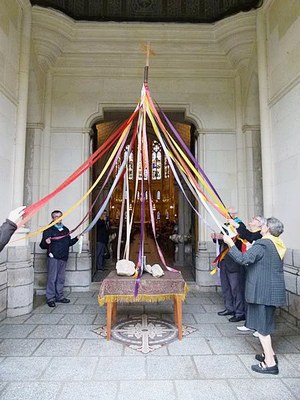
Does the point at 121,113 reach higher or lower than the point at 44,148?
higher

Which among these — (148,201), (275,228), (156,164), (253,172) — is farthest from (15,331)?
(156,164)

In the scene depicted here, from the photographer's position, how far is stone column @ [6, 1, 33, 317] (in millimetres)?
5004

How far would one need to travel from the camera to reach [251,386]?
9.48 ft

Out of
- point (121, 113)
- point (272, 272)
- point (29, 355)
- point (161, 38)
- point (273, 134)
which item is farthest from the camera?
point (121, 113)

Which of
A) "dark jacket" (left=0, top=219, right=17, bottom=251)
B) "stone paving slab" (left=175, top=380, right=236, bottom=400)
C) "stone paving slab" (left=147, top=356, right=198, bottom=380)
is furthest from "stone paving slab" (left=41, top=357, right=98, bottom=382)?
"dark jacket" (left=0, top=219, right=17, bottom=251)

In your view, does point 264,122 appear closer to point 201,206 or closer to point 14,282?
point 201,206

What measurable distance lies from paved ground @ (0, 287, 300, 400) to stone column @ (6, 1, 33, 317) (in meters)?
0.37

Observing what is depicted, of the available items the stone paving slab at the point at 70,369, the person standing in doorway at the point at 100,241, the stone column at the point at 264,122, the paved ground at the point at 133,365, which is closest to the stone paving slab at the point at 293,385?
the paved ground at the point at 133,365

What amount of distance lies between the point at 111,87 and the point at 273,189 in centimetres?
438

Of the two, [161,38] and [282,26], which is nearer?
[282,26]

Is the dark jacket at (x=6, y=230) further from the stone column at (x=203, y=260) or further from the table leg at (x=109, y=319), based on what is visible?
the stone column at (x=203, y=260)

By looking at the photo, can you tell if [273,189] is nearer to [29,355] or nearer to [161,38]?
[161,38]

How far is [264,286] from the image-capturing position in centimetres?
309

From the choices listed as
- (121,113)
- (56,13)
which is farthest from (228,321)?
(56,13)
